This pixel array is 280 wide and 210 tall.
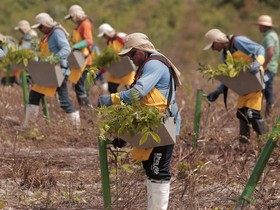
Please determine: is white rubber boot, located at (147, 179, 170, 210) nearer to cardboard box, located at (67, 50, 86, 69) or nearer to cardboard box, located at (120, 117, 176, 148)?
cardboard box, located at (120, 117, 176, 148)

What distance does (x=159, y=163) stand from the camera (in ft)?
16.5

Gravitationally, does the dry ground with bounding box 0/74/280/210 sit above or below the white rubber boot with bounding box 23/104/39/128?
below

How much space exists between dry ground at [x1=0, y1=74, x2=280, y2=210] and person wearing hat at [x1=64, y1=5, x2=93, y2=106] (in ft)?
1.76

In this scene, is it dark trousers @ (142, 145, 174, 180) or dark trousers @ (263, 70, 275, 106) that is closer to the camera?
dark trousers @ (142, 145, 174, 180)

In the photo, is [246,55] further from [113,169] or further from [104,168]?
[104,168]

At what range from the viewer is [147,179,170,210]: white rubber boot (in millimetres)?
5039

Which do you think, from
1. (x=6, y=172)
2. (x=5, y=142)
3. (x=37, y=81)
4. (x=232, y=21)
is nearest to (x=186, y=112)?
(x=37, y=81)

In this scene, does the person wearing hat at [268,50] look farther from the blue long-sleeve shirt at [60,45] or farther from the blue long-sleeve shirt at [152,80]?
the blue long-sleeve shirt at [152,80]

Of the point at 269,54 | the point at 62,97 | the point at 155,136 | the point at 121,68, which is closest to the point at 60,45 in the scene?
the point at 62,97

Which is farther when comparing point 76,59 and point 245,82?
point 76,59

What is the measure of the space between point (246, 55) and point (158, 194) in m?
2.74

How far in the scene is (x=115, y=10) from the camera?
82.8ft

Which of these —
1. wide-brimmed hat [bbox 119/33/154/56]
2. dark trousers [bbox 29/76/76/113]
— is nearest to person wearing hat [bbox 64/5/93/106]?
dark trousers [bbox 29/76/76/113]

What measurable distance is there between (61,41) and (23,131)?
3.96 feet
